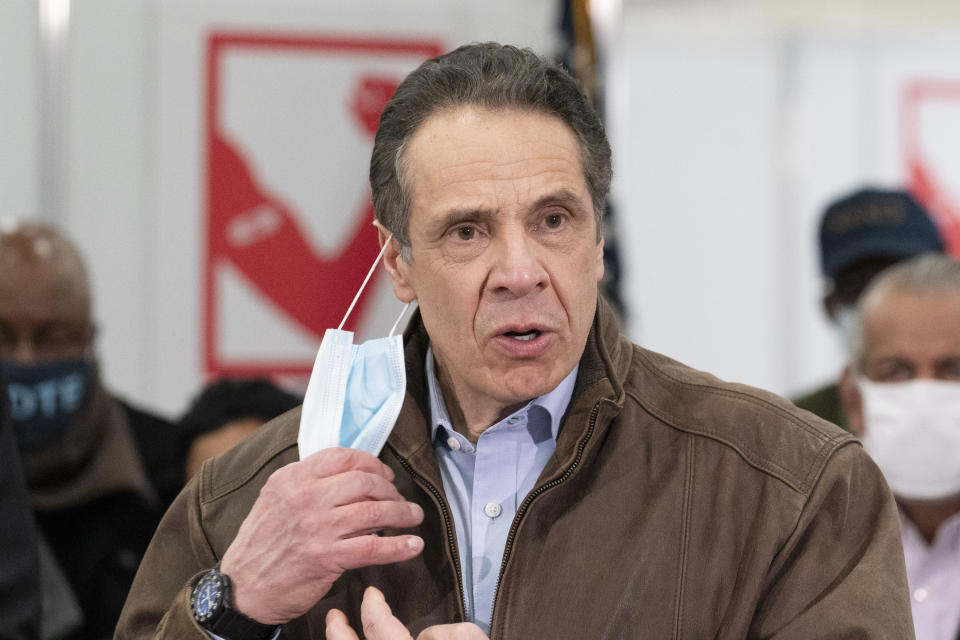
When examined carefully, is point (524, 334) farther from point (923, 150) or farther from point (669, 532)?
point (923, 150)

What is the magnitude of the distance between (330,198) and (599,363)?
12.7 ft

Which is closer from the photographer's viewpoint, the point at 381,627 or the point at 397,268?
the point at 381,627

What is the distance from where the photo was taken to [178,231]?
5.64 meters

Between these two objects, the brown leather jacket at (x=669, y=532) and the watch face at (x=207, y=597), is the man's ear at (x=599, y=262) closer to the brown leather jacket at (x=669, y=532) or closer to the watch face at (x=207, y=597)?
the brown leather jacket at (x=669, y=532)

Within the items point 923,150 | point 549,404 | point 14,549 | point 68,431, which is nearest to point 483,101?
Result: point 549,404

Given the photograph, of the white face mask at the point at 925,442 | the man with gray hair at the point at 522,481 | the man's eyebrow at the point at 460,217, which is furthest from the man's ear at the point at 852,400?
the man's eyebrow at the point at 460,217

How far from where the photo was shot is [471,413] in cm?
215

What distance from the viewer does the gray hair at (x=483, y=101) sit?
2037mm

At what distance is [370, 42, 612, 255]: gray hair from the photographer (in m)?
2.04

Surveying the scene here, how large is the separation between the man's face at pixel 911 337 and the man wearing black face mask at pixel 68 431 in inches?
89.0

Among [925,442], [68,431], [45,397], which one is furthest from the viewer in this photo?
[68,431]

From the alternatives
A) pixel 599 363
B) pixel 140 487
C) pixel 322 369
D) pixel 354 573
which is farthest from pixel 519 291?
pixel 140 487

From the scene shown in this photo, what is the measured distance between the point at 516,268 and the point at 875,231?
8.77 ft

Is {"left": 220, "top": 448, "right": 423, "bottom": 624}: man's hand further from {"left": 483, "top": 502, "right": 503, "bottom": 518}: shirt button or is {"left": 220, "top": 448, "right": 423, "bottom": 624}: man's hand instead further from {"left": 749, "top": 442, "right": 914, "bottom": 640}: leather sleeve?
{"left": 749, "top": 442, "right": 914, "bottom": 640}: leather sleeve
